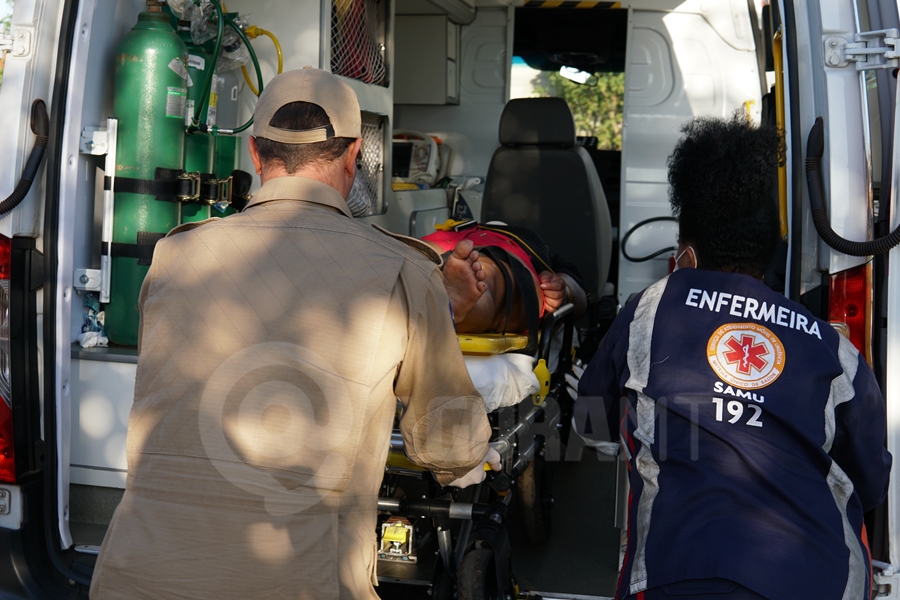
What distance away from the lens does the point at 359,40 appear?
13.4 ft

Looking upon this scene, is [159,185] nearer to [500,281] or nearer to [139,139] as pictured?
[139,139]

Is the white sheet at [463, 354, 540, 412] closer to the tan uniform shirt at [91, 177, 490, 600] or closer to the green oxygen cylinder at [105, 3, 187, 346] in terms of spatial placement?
the tan uniform shirt at [91, 177, 490, 600]

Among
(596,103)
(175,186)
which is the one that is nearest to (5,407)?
(175,186)

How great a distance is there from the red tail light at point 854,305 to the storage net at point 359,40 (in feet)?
7.69

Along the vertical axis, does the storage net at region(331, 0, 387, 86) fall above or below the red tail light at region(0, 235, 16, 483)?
above

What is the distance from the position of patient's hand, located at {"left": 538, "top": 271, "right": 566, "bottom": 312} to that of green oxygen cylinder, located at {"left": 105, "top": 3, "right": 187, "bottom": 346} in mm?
1347

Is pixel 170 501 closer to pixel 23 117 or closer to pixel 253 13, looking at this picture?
pixel 23 117

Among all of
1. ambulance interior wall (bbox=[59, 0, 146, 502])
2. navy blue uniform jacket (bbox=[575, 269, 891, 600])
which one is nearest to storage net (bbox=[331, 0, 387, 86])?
ambulance interior wall (bbox=[59, 0, 146, 502])

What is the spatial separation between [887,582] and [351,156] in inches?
60.6

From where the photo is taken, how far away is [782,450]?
1.67 m

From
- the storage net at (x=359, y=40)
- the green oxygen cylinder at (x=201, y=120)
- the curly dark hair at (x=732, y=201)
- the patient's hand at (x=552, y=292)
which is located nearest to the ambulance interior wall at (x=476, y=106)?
the storage net at (x=359, y=40)

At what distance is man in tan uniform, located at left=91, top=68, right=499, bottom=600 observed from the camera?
1.53 m

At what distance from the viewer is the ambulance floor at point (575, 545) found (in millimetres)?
2930

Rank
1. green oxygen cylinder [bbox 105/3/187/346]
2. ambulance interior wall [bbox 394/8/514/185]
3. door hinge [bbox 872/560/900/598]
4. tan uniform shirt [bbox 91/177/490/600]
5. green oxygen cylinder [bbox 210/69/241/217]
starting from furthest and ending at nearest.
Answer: ambulance interior wall [bbox 394/8/514/185]
green oxygen cylinder [bbox 210/69/241/217]
green oxygen cylinder [bbox 105/3/187/346]
door hinge [bbox 872/560/900/598]
tan uniform shirt [bbox 91/177/490/600]
